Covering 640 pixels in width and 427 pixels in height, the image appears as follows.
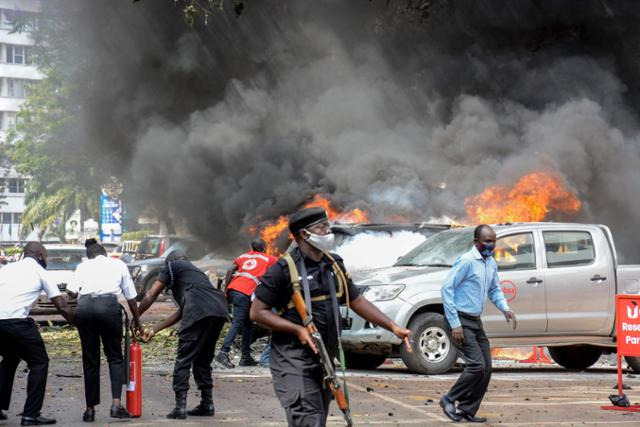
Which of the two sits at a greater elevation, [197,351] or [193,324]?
[193,324]

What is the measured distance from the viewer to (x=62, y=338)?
17.2m

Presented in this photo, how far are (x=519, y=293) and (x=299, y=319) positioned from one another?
6889mm

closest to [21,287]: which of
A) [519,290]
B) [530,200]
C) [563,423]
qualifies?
[563,423]

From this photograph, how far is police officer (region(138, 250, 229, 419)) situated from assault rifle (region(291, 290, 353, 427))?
11.5ft

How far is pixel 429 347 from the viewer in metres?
11.9

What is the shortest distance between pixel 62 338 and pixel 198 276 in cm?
854

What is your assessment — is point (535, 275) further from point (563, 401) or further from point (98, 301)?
point (98, 301)

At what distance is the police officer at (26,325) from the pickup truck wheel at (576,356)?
7142 mm

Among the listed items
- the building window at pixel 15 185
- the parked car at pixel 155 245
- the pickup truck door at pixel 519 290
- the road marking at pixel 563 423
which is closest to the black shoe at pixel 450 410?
the road marking at pixel 563 423

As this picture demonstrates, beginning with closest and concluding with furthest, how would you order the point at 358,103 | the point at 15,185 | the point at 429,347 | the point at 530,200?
the point at 429,347 → the point at 530,200 → the point at 358,103 → the point at 15,185

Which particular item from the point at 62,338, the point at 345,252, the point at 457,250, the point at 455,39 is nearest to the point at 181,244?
the point at 455,39

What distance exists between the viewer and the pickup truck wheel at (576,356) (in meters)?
13.6

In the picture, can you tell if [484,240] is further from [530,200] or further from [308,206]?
[308,206]

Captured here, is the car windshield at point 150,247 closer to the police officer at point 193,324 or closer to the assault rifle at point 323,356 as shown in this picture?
the police officer at point 193,324
